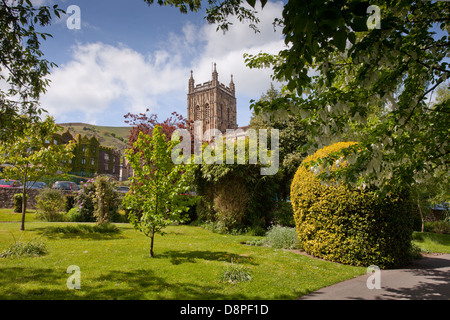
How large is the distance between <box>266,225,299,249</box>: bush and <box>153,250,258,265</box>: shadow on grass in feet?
7.64

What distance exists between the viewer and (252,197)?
1353 centimetres

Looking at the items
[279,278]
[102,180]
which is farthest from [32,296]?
[102,180]

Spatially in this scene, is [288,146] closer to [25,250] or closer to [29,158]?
[29,158]

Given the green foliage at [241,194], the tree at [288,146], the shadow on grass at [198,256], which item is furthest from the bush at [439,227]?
the shadow on grass at [198,256]

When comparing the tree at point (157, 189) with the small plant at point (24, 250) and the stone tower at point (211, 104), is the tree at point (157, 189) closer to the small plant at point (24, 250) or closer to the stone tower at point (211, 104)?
the small plant at point (24, 250)

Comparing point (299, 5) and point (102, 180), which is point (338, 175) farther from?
point (102, 180)

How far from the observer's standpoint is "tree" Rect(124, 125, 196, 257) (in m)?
7.57

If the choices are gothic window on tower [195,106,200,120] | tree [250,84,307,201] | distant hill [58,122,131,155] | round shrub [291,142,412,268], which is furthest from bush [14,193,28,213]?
distant hill [58,122,131,155]

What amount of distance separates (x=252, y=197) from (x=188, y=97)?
6602cm

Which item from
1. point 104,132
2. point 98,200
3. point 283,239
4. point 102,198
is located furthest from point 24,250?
point 104,132

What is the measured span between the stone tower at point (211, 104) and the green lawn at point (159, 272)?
2491 inches

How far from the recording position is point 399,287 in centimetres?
543

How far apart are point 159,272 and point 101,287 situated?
137cm

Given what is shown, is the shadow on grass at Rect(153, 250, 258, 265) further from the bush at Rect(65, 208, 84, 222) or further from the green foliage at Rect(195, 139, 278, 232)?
the bush at Rect(65, 208, 84, 222)
